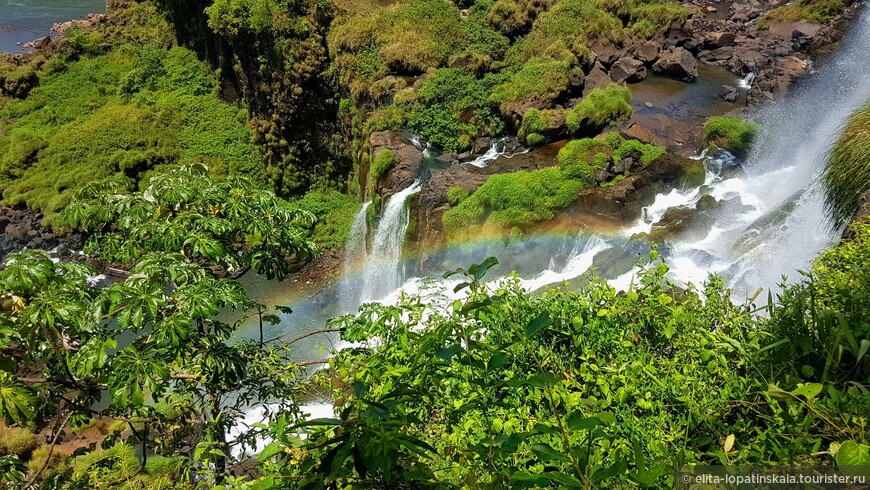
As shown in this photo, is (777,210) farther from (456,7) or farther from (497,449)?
(456,7)

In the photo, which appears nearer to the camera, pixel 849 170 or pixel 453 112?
pixel 849 170

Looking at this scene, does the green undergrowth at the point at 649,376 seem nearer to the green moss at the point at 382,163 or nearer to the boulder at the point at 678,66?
the green moss at the point at 382,163

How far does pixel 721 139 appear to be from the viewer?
13.2 m

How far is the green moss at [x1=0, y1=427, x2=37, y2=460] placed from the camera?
370 inches

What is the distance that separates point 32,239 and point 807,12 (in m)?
28.1

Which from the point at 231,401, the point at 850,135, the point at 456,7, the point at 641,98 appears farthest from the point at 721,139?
the point at 231,401

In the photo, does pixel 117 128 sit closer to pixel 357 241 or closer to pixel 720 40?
pixel 357 241

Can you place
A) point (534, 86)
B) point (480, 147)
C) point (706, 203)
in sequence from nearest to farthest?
point (706, 203), point (480, 147), point (534, 86)

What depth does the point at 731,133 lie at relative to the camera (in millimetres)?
13086

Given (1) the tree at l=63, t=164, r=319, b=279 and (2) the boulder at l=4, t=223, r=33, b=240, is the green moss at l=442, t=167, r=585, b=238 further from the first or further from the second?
(2) the boulder at l=4, t=223, r=33, b=240

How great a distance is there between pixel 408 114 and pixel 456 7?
25.2 ft

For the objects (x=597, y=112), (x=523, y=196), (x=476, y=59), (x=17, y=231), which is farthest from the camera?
(x=17, y=231)

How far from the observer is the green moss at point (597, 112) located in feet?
44.4

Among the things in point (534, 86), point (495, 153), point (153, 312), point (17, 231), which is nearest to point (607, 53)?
point (534, 86)
